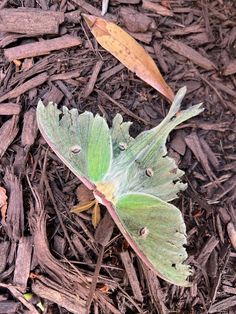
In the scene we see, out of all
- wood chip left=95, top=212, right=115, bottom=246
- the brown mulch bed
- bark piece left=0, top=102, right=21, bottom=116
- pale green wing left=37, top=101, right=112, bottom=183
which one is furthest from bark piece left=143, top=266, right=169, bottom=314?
bark piece left=0, top=102, right=21, bottom=116

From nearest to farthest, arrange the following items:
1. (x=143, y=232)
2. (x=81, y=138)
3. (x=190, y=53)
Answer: (x=143, y=232), (x=81, y=138), (x=190, y=53)

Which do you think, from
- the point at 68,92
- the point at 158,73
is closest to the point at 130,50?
the point at 158,73

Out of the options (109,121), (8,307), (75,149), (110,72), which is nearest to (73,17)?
(110,72)

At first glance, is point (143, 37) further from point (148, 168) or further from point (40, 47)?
point (148, 168)

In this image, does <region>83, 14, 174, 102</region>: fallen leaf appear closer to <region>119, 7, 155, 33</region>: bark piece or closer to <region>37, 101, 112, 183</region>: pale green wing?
<region>119, 7, 155, 33</region>: bark piece

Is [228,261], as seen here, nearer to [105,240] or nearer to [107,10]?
[105,240]

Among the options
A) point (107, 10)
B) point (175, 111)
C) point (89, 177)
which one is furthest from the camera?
point (107, 10)
